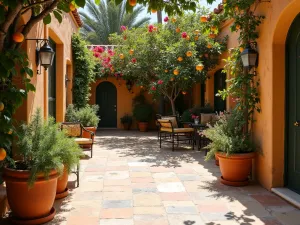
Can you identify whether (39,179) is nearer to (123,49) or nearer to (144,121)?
(123,49)

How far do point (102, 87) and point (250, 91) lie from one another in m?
10.3

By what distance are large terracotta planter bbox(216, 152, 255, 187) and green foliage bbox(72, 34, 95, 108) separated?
637 centimetres

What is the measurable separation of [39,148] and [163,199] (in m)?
1.77

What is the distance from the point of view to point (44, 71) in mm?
5906

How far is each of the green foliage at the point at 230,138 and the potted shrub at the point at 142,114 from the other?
26.3ft

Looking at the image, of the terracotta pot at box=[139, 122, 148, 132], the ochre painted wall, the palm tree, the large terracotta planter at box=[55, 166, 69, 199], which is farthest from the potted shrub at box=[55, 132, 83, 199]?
the palm tree

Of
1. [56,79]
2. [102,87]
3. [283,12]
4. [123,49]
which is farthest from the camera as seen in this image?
[102,87]

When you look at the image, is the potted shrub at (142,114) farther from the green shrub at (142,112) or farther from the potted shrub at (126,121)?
the potted shrub at (126,121)

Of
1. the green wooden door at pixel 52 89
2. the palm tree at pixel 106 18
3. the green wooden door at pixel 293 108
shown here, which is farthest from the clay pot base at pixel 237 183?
the palm tree at pixel 106 18

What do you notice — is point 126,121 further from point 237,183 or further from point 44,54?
point 237,183

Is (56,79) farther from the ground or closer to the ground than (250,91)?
farther from the ground

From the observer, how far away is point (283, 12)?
4.25 m

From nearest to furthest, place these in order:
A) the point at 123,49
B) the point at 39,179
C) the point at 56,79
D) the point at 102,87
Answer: the point at 39,179, the point at 56,79, the point at 123,49, the point at 102,87

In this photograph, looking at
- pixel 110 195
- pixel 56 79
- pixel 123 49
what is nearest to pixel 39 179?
pixel 110 195
